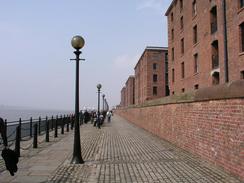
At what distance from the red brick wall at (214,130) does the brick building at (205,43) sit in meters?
8.77

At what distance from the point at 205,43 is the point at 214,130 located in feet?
80.2

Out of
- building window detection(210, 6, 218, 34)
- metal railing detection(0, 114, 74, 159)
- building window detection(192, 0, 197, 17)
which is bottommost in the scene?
metal railing detection(0, 114, 74, 159)

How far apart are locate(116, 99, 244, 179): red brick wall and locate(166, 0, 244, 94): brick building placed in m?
8.77

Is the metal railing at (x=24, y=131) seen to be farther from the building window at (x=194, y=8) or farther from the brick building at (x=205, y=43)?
the building window at (x=194, y=8)

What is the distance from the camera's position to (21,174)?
866 centimetres

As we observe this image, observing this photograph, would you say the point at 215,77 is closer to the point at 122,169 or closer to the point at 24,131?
the point at 24,131

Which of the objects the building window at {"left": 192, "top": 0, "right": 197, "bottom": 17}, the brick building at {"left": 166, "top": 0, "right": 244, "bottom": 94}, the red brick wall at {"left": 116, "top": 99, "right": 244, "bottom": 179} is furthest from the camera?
the building window at {"left": 192, "top": 0, "right": 197, "bottom": 17}

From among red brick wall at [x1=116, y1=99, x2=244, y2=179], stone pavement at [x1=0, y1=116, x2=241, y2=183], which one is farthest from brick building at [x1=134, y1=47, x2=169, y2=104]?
stone pavement at [x1=0, y1=116, x2=241, y2=183]

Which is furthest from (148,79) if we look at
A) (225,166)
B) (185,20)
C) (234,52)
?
(225,166)

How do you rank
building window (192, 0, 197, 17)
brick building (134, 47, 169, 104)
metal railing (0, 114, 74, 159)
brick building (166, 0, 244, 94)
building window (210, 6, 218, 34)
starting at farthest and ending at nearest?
brick building (134, 47, 169, 104) < building window (192, 0, 197, 17) < building window (210, 6, 218, 34) < brick building (166, 0, 244, 94) < metal railing (0, 114, 74, 159)

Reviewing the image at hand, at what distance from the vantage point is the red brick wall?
8102mm

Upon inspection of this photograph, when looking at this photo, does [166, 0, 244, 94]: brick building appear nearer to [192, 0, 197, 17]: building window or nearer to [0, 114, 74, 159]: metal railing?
[192, 0, 197, 17]: building window

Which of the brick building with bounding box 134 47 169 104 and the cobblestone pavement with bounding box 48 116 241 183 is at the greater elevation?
the brick building with bounding box 134 47 169 104

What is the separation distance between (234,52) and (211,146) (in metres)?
18.1
